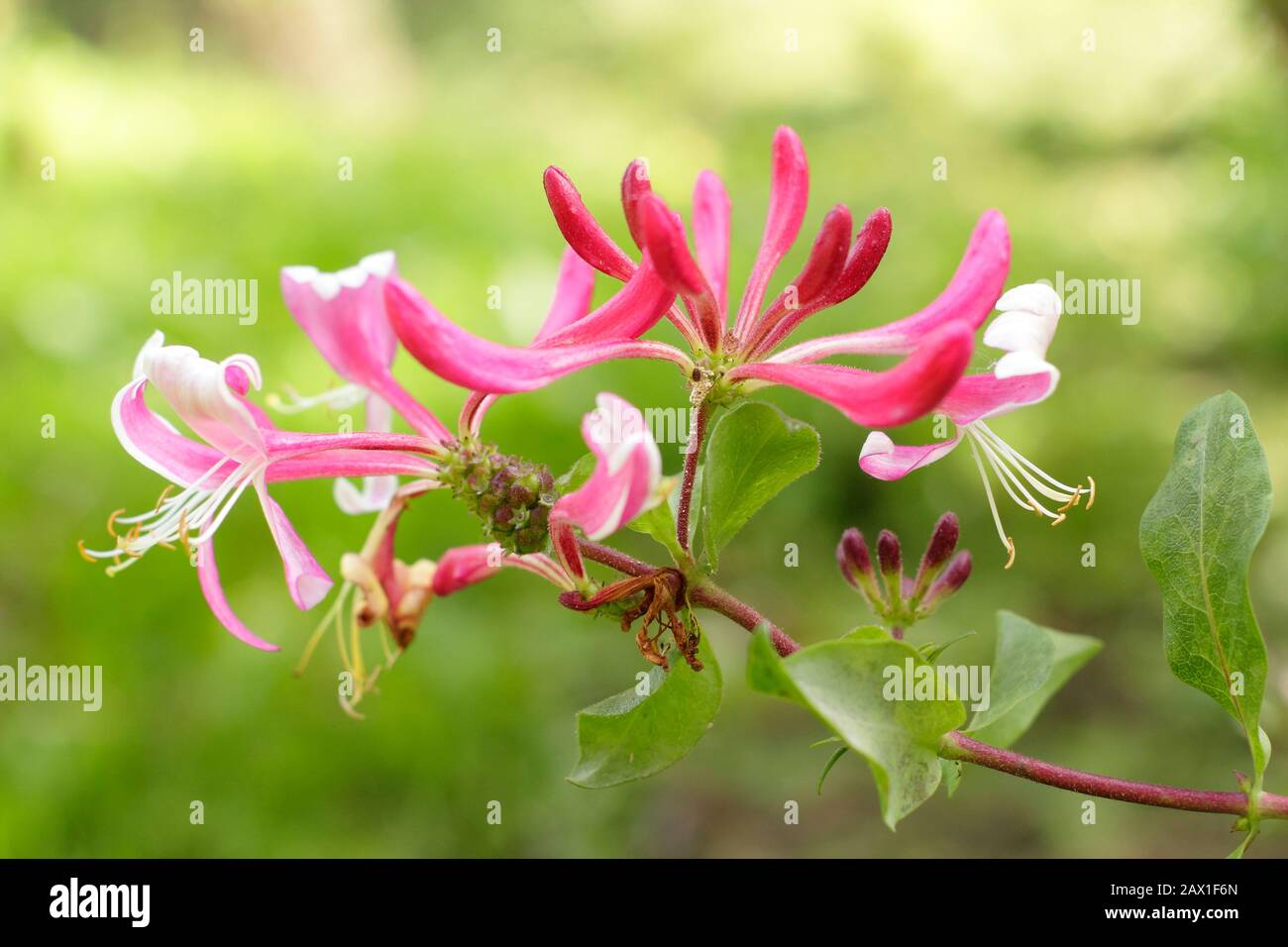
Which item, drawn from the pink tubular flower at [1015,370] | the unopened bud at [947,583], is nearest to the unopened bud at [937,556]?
the unopened bud at [947,583]

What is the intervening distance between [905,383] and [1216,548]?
0.33 meters

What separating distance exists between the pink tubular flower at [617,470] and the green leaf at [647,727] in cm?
→ 16

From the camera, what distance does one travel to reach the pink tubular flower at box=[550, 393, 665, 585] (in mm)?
591

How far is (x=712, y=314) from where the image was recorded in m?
0.72

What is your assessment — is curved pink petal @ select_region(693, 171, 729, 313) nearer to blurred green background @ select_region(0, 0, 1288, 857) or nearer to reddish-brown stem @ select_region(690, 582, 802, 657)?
reddish-brown stem @ select_region(690, 582, 802, 657)

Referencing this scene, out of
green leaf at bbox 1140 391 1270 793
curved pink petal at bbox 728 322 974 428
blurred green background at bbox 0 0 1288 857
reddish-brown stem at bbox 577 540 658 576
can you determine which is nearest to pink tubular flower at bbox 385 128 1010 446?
curved pink petal at bbox 728 322 974 428

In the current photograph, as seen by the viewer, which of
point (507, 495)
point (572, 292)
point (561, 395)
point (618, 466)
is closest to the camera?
point (618, 466)

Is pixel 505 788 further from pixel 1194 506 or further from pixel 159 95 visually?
pixel 159 95

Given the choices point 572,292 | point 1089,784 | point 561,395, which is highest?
point 561,395

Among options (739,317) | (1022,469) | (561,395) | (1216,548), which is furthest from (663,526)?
(561,395)

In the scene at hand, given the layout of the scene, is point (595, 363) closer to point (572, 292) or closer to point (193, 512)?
point (572, 292)

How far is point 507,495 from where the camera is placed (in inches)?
27.7

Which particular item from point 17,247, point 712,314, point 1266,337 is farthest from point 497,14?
point 712,314

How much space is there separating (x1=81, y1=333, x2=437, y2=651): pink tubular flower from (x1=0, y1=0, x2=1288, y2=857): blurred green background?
0.98 meters
